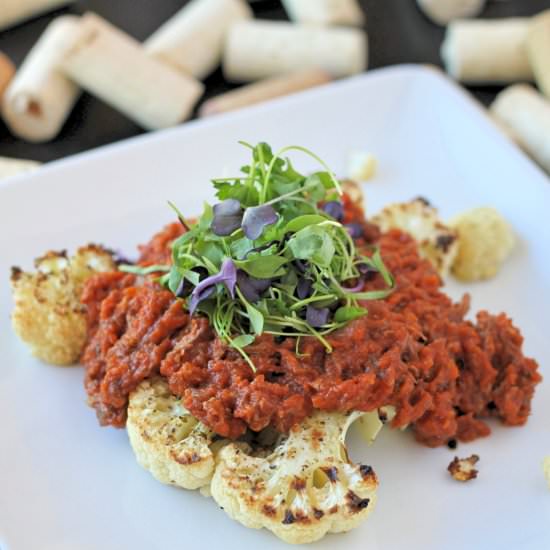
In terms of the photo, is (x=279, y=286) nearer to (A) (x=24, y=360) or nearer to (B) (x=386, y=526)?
(B) (x=386, y=526)

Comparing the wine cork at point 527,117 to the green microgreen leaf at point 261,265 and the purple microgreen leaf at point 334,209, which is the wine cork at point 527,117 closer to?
the purple microgreen leaf at point 334,209

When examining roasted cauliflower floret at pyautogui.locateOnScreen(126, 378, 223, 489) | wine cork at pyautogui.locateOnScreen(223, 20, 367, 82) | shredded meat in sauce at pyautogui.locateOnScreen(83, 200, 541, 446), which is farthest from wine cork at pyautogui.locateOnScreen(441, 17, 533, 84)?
roasted cauliflower floret at pyautogui.locateOnScreen(126, 378, 223, 489)

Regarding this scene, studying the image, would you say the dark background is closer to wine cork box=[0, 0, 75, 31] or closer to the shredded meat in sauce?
wine cork box=[0, 0, 75, 31]

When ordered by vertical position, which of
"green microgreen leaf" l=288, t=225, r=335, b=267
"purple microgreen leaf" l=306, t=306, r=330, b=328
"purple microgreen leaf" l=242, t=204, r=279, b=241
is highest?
"purple microgreen leaf" l=242, t=204, r=279, b=241

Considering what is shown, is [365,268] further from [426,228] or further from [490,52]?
[490,52]

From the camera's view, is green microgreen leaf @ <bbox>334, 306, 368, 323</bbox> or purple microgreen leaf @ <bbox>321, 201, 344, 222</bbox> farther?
purple microgreen leaf @ <bbox>321, 201, 344, 222</bbox>

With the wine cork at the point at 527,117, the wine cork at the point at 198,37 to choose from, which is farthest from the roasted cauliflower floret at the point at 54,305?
the wine cork at the point at 527,117
